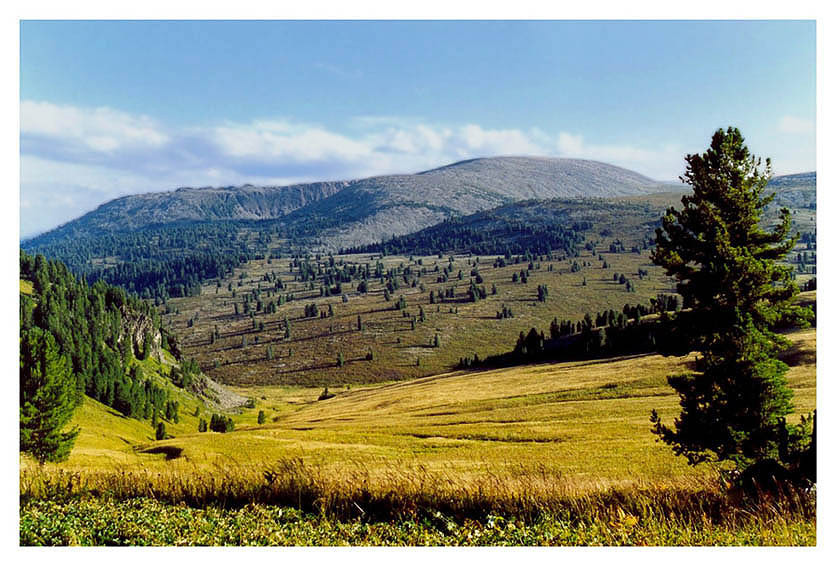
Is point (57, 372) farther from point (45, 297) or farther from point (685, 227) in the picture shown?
point (45, 297)

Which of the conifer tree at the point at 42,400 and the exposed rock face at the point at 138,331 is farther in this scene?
the exposed rock face at the point at 138,331

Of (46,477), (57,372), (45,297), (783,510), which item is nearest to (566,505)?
(783,510)

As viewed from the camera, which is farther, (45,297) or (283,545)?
(45,297)

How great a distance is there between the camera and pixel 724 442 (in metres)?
16.7

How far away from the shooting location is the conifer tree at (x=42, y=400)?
53.8 metres

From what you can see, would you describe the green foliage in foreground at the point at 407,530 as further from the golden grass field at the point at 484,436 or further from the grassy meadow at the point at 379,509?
the golden grass field at the point at 484,436

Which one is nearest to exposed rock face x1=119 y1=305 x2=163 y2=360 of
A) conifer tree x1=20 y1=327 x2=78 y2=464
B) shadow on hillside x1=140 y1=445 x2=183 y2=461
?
conifer tree x1=20 y1=327 x2=78 y2=464

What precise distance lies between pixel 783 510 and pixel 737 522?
45.7 inches

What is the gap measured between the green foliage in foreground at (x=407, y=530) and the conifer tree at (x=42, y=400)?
5164 cm

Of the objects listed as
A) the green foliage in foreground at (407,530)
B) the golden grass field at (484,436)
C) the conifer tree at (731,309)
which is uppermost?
the conifer tree at (731,309)

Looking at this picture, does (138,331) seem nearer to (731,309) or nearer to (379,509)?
(379,509)

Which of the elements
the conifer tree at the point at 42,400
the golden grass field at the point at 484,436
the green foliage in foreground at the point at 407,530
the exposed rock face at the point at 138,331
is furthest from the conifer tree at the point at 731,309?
the exposed rock face at the point at 138,331

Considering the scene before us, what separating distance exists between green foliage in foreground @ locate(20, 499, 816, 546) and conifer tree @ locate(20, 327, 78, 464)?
169 feet

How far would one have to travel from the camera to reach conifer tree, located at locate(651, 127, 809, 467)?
16.3m
